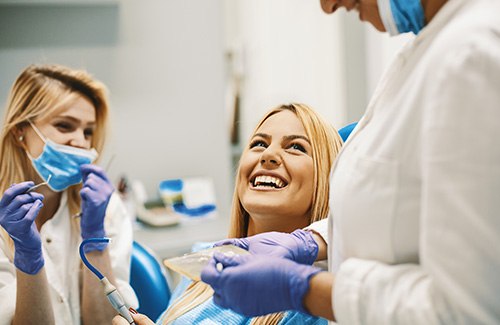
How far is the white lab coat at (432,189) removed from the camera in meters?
0.65

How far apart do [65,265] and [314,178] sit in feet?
2.93

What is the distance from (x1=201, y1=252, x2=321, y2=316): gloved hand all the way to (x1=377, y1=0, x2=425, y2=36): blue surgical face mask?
0.44m

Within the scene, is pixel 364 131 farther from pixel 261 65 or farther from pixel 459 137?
pixel 261 65

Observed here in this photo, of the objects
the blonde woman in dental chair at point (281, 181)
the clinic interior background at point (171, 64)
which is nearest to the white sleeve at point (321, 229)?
the blonde woman in dental chair at point (281, 181)

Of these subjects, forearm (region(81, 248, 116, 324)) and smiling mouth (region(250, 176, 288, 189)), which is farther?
forearm (region(81, 248, 116, 324))

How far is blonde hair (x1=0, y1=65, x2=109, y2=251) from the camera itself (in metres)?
1.61

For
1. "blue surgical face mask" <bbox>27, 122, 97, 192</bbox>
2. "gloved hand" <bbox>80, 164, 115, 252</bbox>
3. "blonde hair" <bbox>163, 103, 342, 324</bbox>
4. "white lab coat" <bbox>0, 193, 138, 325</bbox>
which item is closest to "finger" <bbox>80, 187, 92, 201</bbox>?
"gloved hand" <bbox>80, 164, 115, 252</bbox>

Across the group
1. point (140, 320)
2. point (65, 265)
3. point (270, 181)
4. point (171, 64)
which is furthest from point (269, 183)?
point (171, 64)

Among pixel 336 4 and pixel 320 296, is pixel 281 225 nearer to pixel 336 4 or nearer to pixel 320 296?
pixel 320 296

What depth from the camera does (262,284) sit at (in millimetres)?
841

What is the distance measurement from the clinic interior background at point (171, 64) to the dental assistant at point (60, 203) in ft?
3.25

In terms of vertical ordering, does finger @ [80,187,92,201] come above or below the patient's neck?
above

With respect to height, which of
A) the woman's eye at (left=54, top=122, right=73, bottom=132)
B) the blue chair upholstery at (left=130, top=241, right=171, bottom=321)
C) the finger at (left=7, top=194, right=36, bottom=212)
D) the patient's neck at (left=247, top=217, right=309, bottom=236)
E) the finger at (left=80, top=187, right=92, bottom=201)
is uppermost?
the woman's eye at (left=54, top=122, right=73, bottom=132)

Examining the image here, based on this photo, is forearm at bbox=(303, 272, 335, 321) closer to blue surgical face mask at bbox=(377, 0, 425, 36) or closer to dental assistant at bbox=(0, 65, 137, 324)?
blue surgical face mask at bbox=(377, 0, 425, 36)
